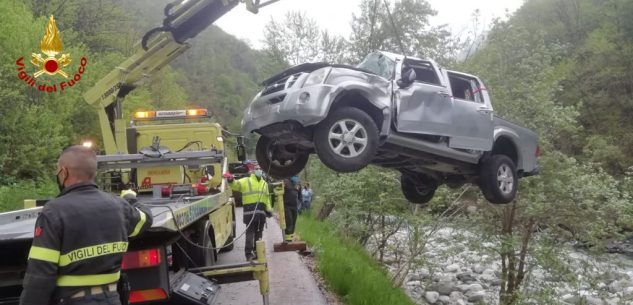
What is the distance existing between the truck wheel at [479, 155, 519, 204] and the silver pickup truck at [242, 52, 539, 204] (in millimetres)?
13

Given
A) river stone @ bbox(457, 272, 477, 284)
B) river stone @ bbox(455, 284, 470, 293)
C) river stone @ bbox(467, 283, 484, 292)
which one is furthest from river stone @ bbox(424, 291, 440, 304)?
river stone @ bbox(457, 272, 477, 284)

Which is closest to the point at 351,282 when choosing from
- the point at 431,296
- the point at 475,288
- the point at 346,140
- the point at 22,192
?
the point at 346,140

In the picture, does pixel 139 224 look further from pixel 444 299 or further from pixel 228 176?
pixel 444 299

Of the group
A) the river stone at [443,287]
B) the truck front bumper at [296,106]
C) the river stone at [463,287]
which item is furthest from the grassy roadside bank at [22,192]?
the river stone at [463,287]

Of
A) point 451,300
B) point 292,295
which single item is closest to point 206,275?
point 292,295

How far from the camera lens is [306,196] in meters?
22.3

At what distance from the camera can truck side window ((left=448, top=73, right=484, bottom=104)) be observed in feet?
23.9

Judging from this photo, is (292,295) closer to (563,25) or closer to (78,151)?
(78,151)

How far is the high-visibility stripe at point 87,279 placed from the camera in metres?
3.36

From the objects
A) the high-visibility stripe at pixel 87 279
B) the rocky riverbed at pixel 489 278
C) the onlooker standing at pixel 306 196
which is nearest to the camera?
the high-visibility stripe at pixel 87 279

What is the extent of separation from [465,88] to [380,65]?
137cm

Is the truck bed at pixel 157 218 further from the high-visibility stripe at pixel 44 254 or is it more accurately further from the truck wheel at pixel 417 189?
the truck wheel at pixel 417 189

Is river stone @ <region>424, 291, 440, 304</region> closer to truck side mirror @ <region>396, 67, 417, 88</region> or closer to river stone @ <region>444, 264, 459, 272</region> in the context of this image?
river stone @ <region>444, 264, 459, 272</region>

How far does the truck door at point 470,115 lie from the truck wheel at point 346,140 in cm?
134
